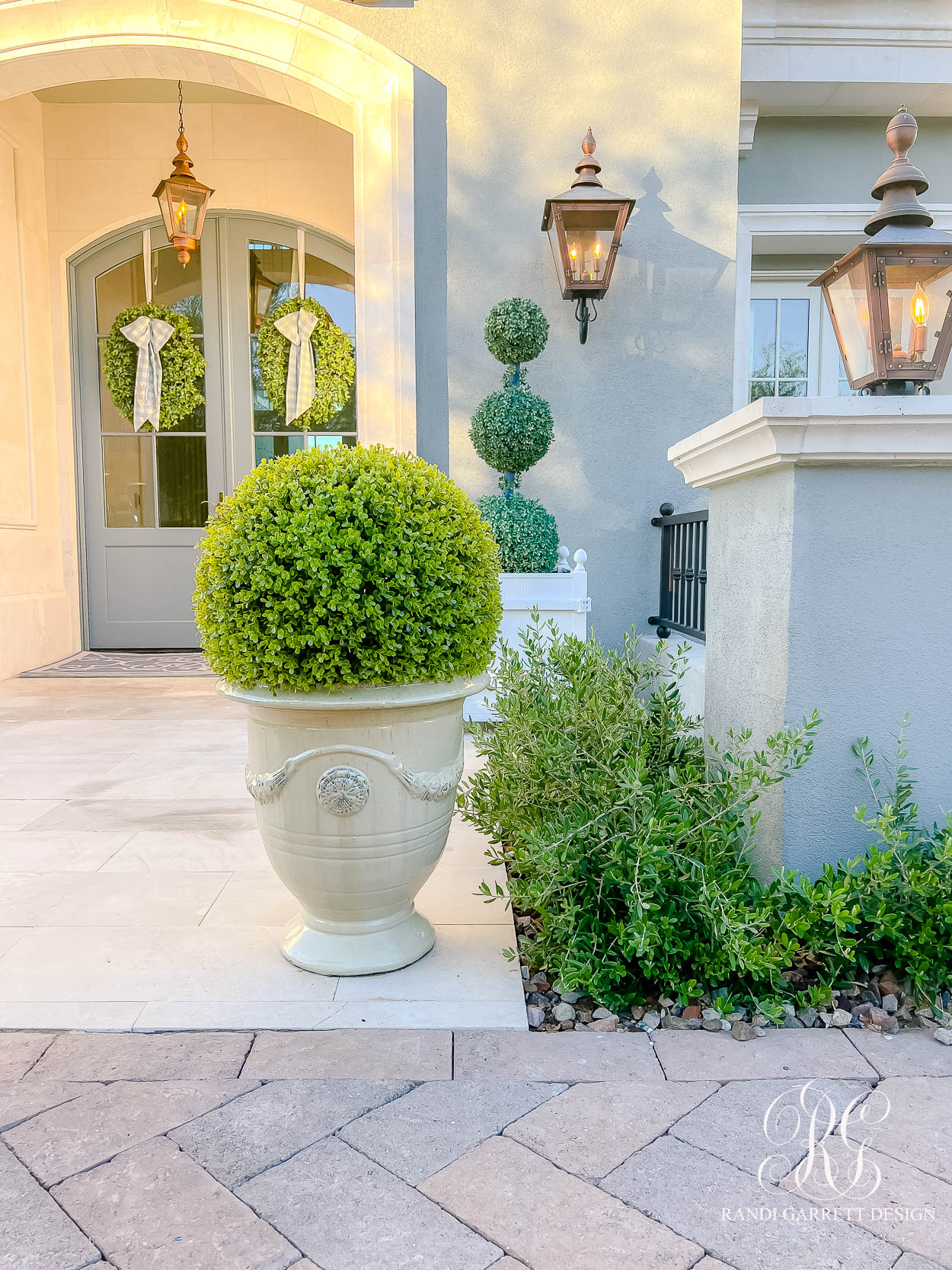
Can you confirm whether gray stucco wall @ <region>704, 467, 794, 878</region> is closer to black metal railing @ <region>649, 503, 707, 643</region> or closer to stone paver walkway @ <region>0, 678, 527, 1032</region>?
stone paver walkway @ <region>0, 678, 527, 1032</region>

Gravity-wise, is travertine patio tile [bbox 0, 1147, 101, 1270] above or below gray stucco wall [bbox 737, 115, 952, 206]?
below

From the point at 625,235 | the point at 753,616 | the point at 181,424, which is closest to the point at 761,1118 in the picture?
the point at 753,616

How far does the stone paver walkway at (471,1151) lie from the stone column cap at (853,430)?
1235mm

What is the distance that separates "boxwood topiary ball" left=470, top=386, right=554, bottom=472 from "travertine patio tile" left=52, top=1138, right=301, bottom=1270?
12.2 feet

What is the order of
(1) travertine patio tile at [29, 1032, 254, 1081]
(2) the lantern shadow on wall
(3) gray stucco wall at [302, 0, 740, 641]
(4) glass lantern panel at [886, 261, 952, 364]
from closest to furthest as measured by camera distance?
(1) travertine patio tile at [29, 1032, 254, 1081] < (4) glass lantern panel at [886, 261, 952, 364] < (3) gray stucco wall at [302, 0, 740, 641] < (2) the lantern shadow on wall

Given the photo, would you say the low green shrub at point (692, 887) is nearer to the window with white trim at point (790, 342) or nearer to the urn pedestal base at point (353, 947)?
the urn pedestal base at point (353, 947)

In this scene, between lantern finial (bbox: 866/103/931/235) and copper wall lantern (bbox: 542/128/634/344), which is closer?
lantern finial (bbox: 866/103/931/235)

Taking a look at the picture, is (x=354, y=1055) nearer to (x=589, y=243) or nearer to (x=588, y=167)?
(x=589, y=243)

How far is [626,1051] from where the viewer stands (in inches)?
70.9

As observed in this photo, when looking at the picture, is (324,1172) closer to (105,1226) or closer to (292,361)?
(105,1226)

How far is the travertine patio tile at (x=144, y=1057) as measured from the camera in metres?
1.70

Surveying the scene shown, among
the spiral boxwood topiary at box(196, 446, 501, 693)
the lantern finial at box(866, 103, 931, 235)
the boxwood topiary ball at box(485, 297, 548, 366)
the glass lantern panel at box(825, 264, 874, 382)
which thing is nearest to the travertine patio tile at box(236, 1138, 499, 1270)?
the spiral boxwood topiary at box(196, 446, 501, 693)

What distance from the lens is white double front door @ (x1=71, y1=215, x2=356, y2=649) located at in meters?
6.66

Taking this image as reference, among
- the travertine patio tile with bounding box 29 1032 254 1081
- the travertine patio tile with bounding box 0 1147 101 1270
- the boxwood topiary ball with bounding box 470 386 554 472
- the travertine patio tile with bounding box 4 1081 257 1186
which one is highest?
the boxwood topiary ball with bounding box 470 386 554 472
